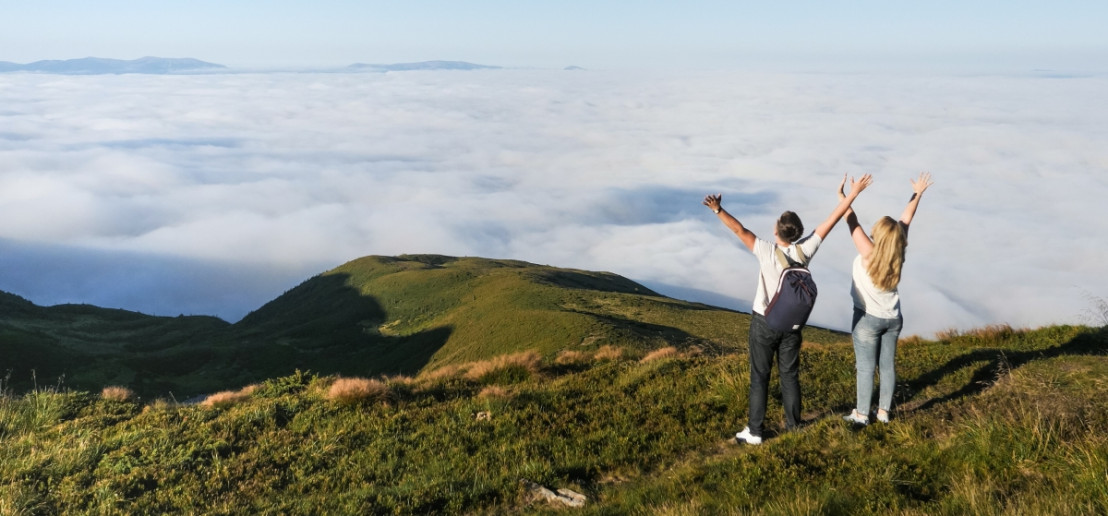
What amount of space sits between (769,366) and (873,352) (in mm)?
1208

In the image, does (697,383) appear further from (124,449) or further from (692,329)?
(692,329)

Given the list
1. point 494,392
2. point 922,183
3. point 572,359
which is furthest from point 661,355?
point 922,183

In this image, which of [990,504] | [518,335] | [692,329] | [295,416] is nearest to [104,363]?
[518,335]

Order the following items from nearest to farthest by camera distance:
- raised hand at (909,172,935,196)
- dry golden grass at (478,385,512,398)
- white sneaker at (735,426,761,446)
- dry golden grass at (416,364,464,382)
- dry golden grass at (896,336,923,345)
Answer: raised hand at (909,172,935,196) → white sneaker at (735,426,761,446) → dry golden grass at (478,385,512,398) → dry golden grass at (416,364,464,382) → dry golden grass at (896,336,923,345)

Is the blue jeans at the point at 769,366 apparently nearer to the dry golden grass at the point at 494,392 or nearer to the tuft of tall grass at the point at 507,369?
the dry golden grass at the point at 494,392

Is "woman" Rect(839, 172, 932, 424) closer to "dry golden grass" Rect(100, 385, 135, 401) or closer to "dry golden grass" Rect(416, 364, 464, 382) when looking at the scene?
"dry golden grass" Rect(416, 364, 464, 382)

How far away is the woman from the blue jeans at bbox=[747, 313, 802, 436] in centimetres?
67

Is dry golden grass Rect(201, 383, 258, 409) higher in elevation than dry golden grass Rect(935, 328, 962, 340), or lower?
higher

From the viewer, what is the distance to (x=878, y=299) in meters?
7.29

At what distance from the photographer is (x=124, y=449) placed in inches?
346

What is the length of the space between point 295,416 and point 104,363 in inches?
2368

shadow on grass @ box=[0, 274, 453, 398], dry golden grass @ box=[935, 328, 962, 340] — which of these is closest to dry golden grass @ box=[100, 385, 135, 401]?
dry golden grass @ box=[935, 328, 962, 340]

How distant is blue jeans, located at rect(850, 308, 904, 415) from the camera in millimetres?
7418

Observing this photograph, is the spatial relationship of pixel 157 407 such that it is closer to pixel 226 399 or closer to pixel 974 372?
pixel 226 399
